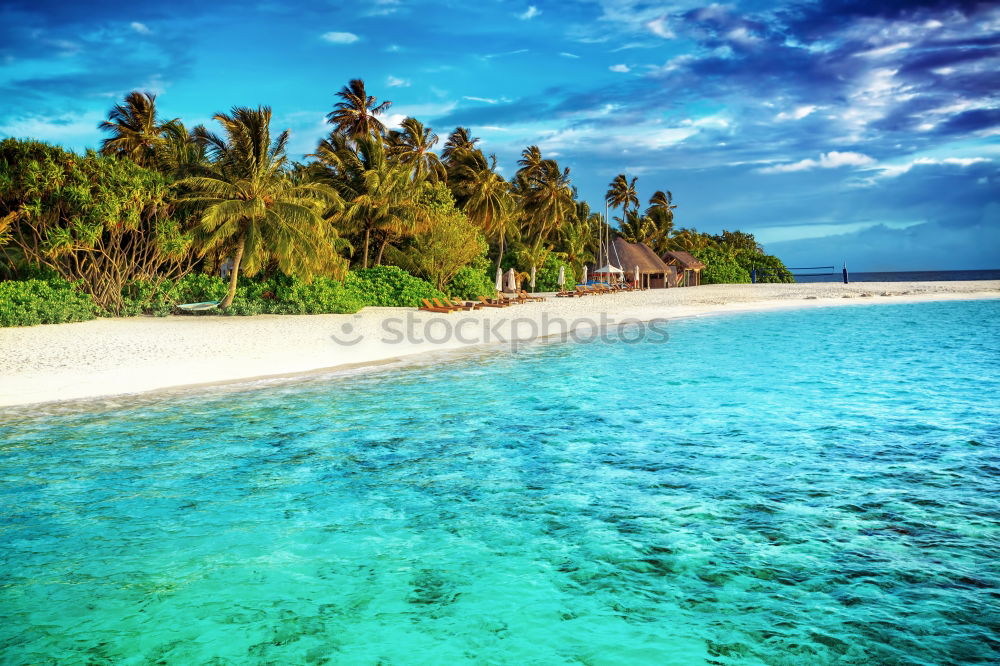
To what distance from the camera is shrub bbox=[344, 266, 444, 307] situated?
26906 mm

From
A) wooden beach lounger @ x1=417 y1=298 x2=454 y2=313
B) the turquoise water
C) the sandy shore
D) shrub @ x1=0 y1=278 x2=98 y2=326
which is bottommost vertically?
the turquoise water

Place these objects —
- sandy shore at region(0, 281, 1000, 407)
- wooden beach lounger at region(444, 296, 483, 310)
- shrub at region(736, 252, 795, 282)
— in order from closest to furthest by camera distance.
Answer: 1. sandy shore at region(0, 281, 1000, 407)
2. wooden beach lounger at region(444, 296, 483, 310)
3. shrub at region(736, 252, 795, 282)

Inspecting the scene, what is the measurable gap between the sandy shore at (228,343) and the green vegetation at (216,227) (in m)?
1.61

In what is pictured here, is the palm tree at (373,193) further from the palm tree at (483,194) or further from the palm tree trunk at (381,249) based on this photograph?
the palm tree at (483,194)

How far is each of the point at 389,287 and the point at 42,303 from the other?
40.0 ft

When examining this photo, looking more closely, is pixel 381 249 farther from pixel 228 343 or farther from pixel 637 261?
pixel 637 261

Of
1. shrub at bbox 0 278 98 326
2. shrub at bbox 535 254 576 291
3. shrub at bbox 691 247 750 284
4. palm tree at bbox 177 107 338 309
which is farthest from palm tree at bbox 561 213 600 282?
shrub at bbox 0 278 98 326

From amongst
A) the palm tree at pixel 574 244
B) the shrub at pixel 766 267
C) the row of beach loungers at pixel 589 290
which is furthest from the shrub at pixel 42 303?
the shrub at pixel 766 267

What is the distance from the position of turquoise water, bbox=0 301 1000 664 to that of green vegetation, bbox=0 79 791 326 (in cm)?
1186

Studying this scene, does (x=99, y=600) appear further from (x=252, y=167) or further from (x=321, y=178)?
(x=321, y=178)

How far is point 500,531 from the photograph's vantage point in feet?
17.3

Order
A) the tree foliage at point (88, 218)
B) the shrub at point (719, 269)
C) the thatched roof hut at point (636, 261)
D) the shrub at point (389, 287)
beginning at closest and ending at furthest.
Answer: the tree foliage at point (88, 218)
the shrub at point (389, 287)
the thatched roof hut at point (636, 261)
the shrub at point (719, 269)

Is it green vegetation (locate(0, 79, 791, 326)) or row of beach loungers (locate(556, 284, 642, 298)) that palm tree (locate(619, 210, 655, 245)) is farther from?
green vegetation (locate(0, 79, 791, 326))

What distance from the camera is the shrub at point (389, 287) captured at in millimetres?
26906
